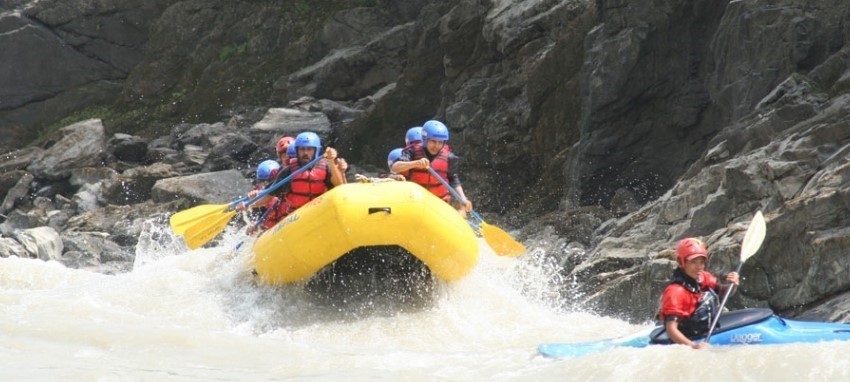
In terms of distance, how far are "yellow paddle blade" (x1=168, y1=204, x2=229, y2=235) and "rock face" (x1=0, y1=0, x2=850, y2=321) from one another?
3.03 m

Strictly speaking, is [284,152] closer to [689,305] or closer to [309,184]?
[309,184]

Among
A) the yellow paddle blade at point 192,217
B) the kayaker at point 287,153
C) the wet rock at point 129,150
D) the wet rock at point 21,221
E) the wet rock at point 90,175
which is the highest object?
the wet rock at point 129,150

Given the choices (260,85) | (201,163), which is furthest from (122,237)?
(260,85)

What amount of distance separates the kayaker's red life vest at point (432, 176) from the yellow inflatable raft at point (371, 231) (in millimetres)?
991

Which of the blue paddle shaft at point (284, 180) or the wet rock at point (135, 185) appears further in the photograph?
the wet rock at point (135, 185)

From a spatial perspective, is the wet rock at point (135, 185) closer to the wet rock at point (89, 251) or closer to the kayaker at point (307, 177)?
the wet rock at point (89, 251)

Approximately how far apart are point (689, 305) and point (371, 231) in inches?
99.1

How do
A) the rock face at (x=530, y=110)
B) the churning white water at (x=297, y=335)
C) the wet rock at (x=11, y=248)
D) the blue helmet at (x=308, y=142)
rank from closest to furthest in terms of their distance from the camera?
the churning white water at (x=297, y=335) → the rock face at (x=530, y=110) → the blue helmet at (x=308, y=142) → the wet rock at (x=11, y=248)

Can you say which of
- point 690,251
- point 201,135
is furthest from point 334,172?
point 201,135

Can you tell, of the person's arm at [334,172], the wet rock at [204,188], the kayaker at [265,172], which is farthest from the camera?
the wet rock at [204,188]

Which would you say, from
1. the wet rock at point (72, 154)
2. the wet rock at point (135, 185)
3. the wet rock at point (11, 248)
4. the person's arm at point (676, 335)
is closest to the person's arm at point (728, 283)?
the person's arm at point (676, 335)

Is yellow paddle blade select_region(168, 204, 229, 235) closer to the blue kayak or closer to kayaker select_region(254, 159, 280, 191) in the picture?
kayaker select_region(254, 159, 280, 191)

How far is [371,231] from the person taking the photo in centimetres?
805

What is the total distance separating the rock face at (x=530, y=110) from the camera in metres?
8.21
